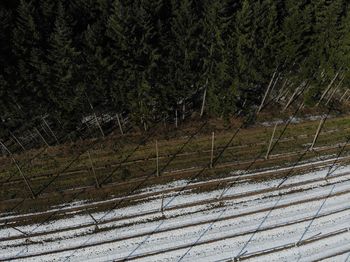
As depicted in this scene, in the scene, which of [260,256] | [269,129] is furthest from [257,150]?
[260,256]

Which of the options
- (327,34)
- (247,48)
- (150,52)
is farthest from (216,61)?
(327,34)

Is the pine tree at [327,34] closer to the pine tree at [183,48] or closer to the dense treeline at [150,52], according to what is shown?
the dense treeline at [150,52]

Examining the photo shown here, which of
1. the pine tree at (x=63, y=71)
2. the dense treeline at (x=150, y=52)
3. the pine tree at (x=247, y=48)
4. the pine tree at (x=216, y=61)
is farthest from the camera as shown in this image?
the pine tree at (x=247, y=48)

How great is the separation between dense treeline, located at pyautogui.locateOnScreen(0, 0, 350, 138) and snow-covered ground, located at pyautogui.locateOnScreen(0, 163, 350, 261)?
8941 millimetres

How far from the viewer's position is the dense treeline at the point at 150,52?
35.1m

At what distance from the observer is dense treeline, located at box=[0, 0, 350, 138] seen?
35.1 m

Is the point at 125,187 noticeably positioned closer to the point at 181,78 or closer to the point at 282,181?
the point at 181,78

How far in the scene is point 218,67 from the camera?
39.8 meters

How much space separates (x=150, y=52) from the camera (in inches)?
1448

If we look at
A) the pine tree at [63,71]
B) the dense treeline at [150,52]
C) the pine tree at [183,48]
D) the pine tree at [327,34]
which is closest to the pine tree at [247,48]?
the dense treeline at [150,52]

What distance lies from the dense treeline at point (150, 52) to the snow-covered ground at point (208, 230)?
894 cm

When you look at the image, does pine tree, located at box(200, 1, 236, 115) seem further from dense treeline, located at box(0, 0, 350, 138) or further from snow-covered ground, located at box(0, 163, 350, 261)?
snow-covered ground, located at box(0, 163, 350, 261)

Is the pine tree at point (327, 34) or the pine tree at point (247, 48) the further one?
the pine tree at point (327, 34)

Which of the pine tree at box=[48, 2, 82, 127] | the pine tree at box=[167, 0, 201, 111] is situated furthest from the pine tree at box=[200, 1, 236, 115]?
the pine tree at box=[48, 2, 82, 127]
